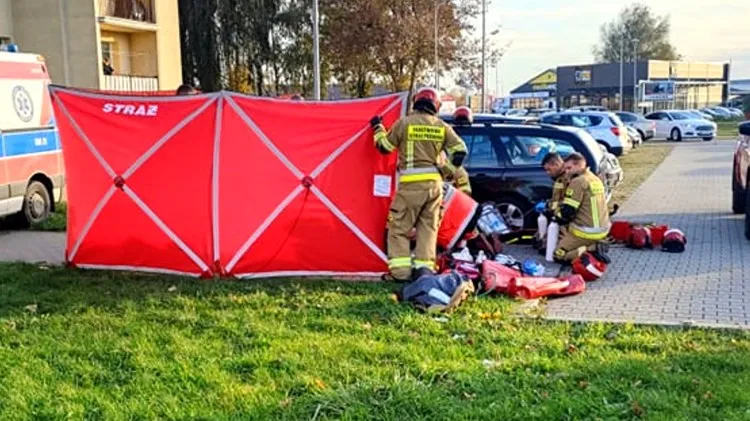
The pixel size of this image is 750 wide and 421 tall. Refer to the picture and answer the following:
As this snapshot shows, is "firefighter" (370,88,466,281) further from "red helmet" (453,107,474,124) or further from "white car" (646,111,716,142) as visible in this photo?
"white car" (646,111,716,142)

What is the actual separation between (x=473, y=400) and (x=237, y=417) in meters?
1.39

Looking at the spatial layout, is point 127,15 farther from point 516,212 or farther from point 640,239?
point 640,239

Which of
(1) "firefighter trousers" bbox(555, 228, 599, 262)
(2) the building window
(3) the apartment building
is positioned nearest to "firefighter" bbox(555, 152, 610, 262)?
(1) "firefighter trousers" bbox(555, 228, 599, 262)

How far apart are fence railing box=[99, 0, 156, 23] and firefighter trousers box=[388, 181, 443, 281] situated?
61.9 feet

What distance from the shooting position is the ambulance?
11203mm

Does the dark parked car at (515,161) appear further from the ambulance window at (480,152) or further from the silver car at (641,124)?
the silver car at (641,124)

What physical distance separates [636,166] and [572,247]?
49.1 ft

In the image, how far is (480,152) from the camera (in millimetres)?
10320

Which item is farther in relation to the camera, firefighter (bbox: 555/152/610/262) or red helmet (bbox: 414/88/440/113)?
firefighter (bbox: 555/152/610/262)

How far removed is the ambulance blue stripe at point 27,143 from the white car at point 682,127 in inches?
1258

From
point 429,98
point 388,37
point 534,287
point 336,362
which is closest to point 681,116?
point 388,37

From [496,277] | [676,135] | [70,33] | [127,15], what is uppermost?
[127,15]

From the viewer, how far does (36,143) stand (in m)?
11.9

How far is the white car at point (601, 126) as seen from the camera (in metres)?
24.3
